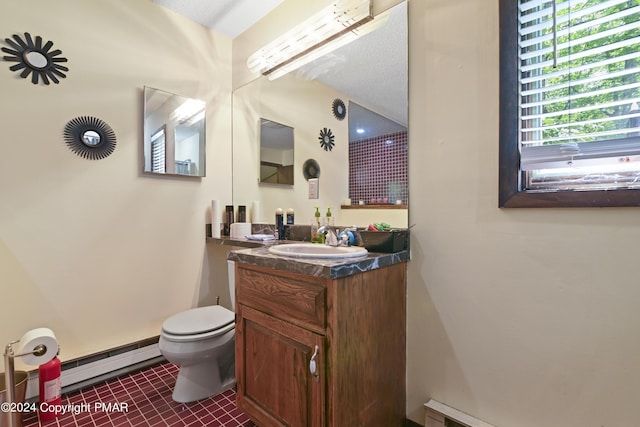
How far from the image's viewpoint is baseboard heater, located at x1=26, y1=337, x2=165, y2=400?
Answer: 1661 millimetres

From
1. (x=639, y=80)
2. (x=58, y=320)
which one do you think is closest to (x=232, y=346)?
(x=58, y=320)

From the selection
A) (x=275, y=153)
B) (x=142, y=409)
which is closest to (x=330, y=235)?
(x=275, y=153)

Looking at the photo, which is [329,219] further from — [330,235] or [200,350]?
[200,350]

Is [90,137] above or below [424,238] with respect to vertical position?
above

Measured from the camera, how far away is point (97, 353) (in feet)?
5.84

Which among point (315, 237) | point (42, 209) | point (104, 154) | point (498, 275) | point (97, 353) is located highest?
point (104, 154)

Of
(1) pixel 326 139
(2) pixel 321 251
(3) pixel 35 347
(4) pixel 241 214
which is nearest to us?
(3) pixel 35 347

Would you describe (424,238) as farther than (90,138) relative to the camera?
No

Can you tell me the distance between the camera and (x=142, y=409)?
156 cm

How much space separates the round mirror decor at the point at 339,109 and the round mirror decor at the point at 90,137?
4.47 ft

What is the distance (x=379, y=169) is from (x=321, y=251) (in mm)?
514

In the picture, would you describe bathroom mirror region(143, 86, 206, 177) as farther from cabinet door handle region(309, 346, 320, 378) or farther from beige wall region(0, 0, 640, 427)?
cabinet door handle region(309, 346, 320, 378)

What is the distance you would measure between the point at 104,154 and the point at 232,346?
4.50 ft

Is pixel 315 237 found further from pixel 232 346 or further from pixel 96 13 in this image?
pixel 96 13
